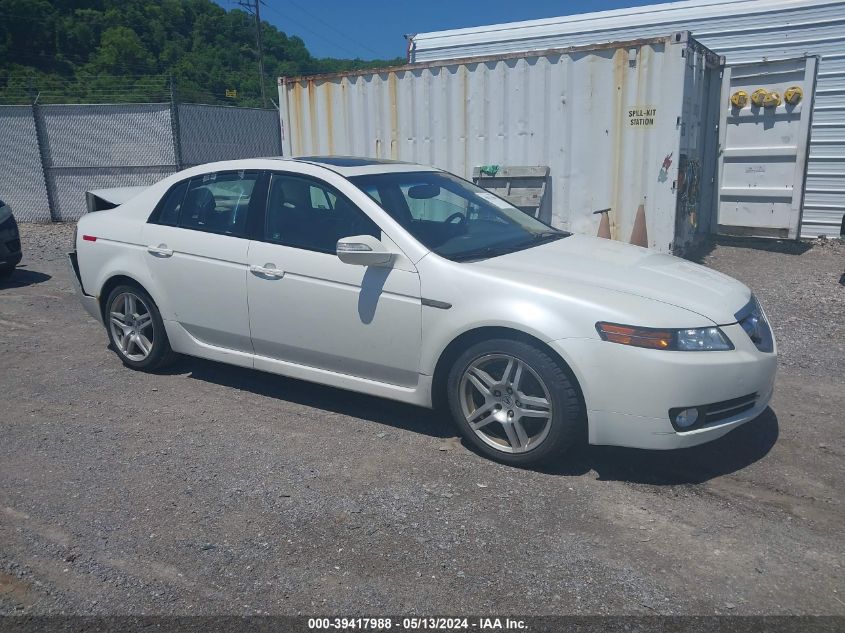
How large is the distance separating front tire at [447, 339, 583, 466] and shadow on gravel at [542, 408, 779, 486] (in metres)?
0.22

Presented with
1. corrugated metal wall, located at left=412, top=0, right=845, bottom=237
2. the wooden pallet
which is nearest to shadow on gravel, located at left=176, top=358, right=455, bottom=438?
the wooden pallet

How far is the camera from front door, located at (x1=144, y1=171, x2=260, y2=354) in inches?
193

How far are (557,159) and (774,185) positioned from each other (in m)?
3.45

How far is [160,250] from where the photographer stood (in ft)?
17.3

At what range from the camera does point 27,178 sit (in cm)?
1498

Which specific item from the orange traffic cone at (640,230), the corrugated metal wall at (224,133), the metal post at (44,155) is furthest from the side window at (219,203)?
the metal post at (44,155)

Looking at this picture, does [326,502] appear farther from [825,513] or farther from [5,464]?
[825,513]

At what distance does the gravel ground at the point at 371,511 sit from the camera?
2996 mm

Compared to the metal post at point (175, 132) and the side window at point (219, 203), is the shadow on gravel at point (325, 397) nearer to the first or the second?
the side window at point (219, 203)

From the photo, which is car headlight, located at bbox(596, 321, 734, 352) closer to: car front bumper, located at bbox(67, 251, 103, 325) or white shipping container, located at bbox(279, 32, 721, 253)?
car front bumper, located at bbox(67, 251, 103, 325)

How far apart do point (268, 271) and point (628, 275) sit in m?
2.19

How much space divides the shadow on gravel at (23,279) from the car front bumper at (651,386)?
7.92m

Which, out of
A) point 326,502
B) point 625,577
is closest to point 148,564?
point 326,502

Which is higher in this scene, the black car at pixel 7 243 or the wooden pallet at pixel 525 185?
the wooden pallet at pixel 525 185
